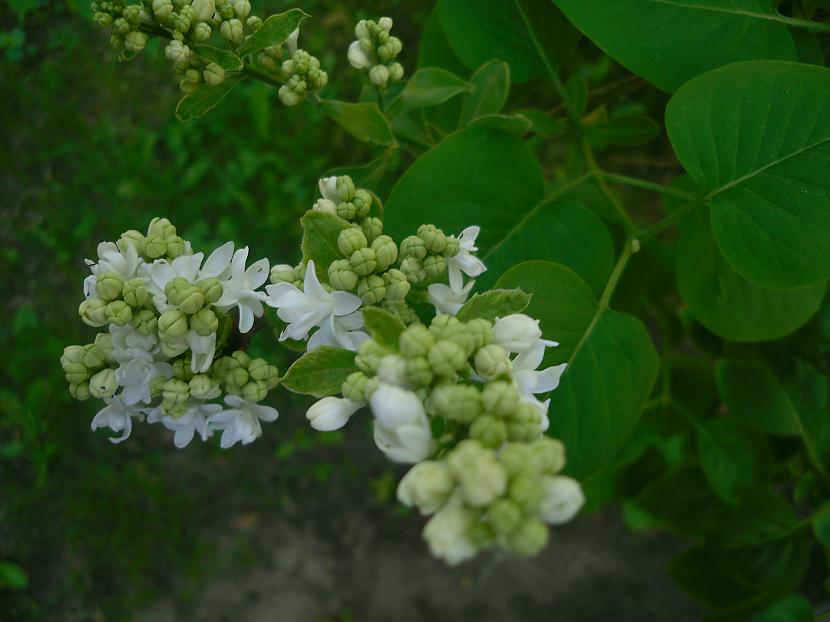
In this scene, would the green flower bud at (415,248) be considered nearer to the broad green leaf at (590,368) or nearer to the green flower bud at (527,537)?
the broad green leaf at (590,368)

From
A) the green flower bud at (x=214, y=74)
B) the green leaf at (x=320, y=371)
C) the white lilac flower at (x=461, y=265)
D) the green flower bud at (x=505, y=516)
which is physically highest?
the green flower bud at (x=214, y=74)

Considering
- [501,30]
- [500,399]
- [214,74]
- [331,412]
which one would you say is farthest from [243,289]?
[501,30]

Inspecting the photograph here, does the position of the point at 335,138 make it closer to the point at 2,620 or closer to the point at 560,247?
the point at 560,247

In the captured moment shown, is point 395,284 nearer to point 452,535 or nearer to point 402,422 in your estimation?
point 402,422

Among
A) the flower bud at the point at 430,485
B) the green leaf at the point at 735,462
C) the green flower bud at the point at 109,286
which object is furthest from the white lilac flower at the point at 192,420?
the green leaf at the point at 735,462

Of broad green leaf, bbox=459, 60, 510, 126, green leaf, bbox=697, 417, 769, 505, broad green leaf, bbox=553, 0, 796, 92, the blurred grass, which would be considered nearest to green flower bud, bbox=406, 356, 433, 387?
broad green leaf, bbox=459, 60, 510, 126

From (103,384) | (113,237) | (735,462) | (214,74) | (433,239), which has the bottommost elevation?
(113,237)
